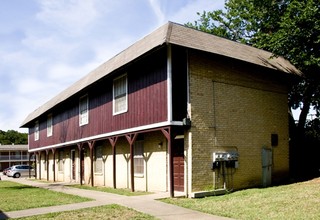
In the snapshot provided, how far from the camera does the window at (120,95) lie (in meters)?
17.9

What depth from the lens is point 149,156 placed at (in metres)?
17.3

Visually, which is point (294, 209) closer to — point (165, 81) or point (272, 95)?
point (165, 81)

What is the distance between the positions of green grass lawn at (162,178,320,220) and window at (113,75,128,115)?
6125mm

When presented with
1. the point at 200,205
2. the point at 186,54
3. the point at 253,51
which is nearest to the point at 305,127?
the point at 253,51

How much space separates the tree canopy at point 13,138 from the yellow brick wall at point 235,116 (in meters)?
102

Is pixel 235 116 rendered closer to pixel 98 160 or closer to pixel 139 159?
pixel 139 159

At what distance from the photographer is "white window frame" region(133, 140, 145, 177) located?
1784cm

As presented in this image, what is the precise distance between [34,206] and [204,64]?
27.4 ft

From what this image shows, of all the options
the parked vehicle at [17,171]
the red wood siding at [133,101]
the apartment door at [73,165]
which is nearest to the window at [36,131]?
the apartment door at [73,165]

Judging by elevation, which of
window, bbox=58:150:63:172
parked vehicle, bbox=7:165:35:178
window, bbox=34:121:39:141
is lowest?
parked vehicle, bbox=7:165:35:178

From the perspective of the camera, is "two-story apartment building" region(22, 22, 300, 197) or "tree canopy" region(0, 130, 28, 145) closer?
"two-story apartment building" region(22, 22, 300, 197)

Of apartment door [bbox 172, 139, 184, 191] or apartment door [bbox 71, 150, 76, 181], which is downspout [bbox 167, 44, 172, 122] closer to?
apartment door [bbox 172, 139, 184, 191]

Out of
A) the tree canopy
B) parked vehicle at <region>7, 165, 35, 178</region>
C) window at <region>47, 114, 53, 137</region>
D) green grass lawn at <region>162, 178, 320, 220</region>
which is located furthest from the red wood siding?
the tree canopy

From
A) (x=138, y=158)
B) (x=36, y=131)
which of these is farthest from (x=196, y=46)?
(x=36, y=131)
